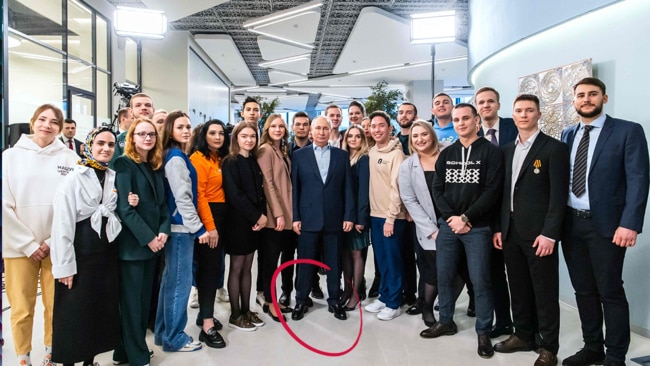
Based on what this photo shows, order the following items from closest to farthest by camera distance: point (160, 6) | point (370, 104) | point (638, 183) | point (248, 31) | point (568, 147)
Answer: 1. point (638, 183)
2. point (568, 147)
3. point (160, 6)
4. point (370, 104)
5. point (248, 31)

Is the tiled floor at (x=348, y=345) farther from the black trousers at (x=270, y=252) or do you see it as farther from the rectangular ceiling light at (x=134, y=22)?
the rectangular ceiling light at (x=134, y=22)

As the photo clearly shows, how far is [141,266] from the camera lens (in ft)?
8.52

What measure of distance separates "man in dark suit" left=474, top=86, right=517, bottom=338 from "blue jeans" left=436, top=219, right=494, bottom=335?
208mm

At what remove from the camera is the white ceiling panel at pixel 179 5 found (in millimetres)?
8055

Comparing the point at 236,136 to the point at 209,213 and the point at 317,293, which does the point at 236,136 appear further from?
the point at 317,293

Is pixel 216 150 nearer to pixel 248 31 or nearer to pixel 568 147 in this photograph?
pixel 568 147

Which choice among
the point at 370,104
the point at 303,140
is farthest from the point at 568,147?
the point at 370,104

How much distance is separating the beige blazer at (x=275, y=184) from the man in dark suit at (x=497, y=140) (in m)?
1.75

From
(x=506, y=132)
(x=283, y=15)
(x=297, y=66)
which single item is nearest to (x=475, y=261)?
(x=506, y=132)

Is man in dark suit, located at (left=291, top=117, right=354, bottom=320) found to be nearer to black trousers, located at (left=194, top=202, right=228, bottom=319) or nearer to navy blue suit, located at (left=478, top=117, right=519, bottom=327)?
black trousers, located at (left=194, top=202, right=228, bottom=319)

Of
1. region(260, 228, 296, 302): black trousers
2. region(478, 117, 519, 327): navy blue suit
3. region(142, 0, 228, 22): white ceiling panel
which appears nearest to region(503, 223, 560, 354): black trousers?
region(478, 117, 519, 327): navy blue suit

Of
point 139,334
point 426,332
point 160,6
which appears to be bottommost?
point 426,332

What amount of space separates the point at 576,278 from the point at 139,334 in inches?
117

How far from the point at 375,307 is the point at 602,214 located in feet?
6.73
